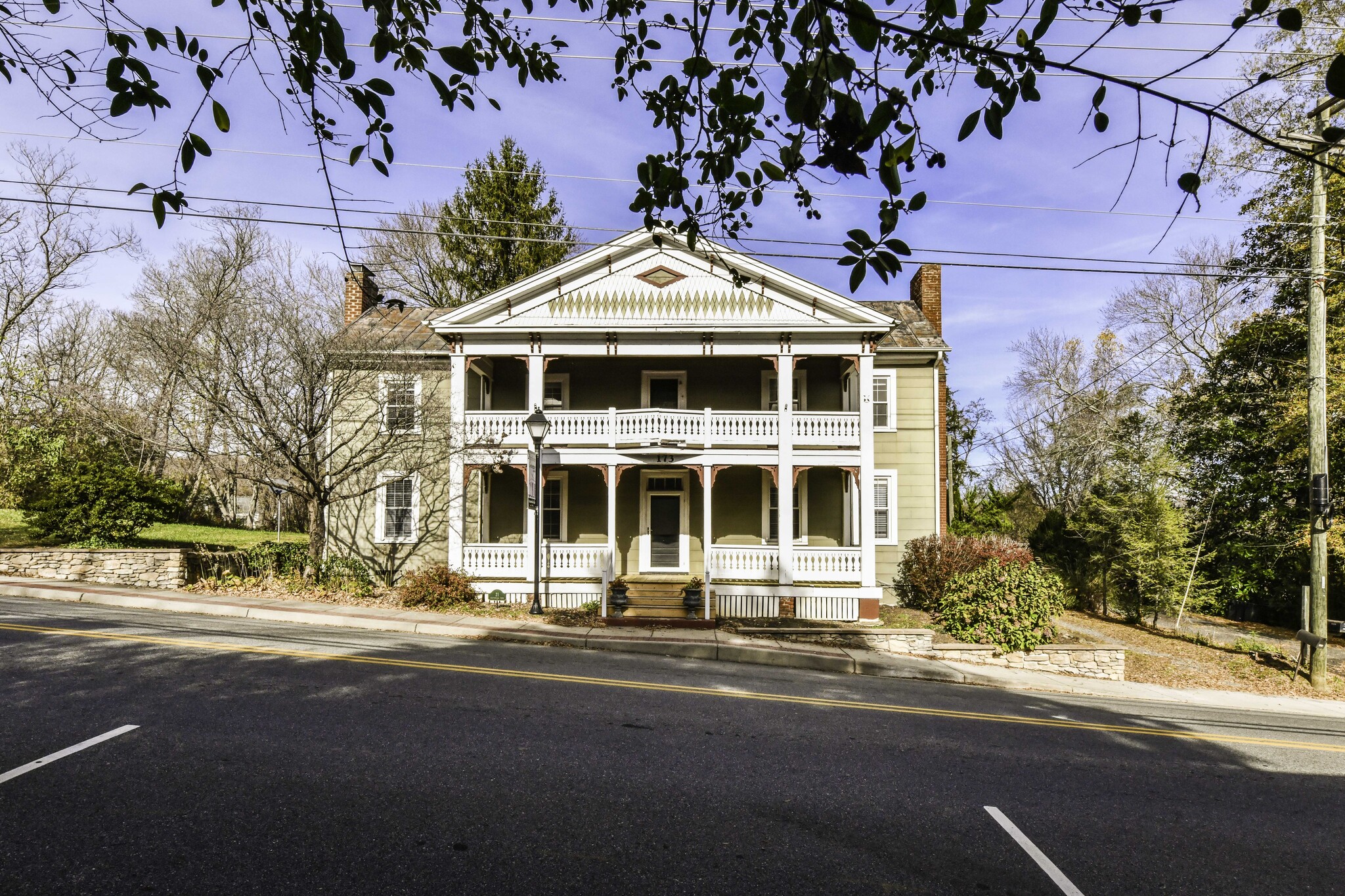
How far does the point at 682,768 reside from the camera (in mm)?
5738

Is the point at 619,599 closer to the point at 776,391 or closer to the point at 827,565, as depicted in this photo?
the point at 827,565

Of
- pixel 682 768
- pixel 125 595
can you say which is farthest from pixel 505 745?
pixel 125 595

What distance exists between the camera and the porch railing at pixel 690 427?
1702cm

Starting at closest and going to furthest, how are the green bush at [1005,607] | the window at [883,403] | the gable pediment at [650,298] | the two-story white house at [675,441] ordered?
1. the green bush at [1005,607]
2. the two-story white house at [675,441]
3. the gable pediment at [650,298]
4. the window at [883,403]

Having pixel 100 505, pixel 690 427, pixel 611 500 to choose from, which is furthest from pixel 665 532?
pixel 100 505

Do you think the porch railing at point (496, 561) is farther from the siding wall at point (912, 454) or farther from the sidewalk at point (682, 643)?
the siding wall at point (912, 454)

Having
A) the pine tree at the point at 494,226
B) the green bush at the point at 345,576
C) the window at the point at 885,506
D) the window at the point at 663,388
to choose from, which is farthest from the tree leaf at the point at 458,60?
the pine tree at the point at 494,226

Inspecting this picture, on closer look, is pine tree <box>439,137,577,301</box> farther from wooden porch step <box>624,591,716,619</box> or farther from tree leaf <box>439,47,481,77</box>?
tree leaf <box>439,47,481,77</box>

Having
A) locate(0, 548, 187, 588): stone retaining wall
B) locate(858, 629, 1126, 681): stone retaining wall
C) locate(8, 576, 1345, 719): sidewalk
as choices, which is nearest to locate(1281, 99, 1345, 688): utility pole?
locate(8, 576, 1345, 719): sidewalk

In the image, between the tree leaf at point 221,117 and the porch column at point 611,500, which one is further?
the porch column at point 611,500

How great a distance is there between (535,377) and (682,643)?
7.90 metres

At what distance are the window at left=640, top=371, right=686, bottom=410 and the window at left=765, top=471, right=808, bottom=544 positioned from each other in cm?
324

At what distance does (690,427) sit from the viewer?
17078 mm

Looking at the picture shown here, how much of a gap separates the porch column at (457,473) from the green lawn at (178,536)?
642 cm
